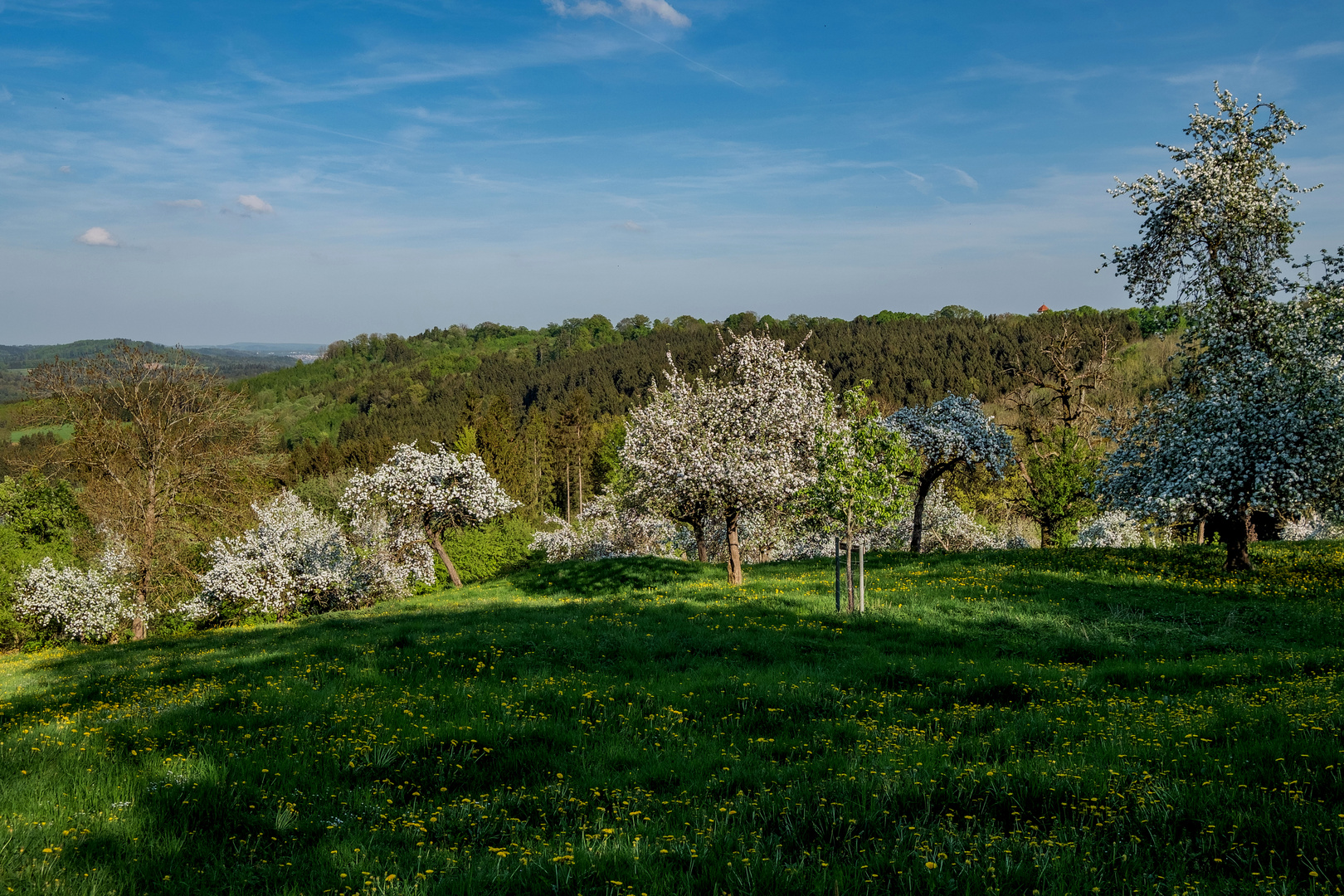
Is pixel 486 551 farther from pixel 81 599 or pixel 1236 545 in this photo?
pixel 1236 545

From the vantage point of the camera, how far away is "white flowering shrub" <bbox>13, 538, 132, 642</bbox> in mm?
37906

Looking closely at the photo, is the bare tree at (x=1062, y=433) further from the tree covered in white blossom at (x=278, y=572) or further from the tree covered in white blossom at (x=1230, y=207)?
the tree covered in white blossom at (x=278, y=572)

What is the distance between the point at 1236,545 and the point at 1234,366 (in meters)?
4.94

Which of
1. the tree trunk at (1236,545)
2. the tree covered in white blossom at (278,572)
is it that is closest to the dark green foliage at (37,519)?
the tree covered in white blossom at (278,572)

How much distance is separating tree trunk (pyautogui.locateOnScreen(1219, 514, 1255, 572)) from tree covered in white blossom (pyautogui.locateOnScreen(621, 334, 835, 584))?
11.1 m

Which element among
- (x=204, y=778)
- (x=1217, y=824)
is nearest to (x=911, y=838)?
(x=1217, y=824)

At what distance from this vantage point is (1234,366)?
65.6 ft

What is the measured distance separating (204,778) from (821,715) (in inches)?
276

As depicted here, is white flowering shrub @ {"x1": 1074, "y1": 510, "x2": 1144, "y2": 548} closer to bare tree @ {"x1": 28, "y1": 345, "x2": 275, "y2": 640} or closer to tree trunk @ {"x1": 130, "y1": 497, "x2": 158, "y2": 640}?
bare tree @ {"x1": 28, "y1": 345, "x2": 275, "y2": 640}

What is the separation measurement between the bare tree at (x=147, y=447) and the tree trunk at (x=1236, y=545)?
3610 centimetres

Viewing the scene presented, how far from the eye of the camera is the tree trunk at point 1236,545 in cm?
1960

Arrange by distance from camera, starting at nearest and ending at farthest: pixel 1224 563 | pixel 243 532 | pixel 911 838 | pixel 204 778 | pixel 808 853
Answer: pixel 808 853, pixel 911 838, pixel 204 778, pixel 1224 563, pixel 243 532

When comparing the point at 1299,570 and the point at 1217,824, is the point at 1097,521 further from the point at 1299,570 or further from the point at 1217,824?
the point at 1217,824

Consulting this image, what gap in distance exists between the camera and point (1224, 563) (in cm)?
2069
